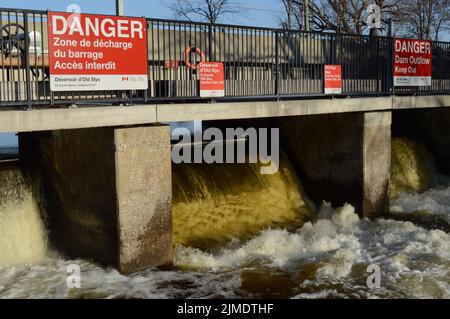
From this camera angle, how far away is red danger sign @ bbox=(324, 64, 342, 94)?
13.0 meters

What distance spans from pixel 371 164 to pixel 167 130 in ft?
21.6

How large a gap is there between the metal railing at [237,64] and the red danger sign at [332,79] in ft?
0.43

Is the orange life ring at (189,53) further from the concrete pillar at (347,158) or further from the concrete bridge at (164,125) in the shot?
the concrete pillar at (347,158)

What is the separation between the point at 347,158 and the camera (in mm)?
14469

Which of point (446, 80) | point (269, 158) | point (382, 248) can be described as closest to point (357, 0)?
point (446, 80)

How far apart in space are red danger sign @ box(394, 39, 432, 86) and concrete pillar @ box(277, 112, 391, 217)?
4.42ft

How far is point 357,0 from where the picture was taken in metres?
36.4

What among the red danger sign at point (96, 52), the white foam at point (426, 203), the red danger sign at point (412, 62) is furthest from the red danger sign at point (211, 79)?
the white foam at point (426, 203)

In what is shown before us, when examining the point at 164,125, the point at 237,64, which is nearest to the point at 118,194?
the point at 164,125

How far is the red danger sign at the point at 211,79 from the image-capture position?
34.2ft

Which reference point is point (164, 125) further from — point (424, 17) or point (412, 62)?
point (424, 17)

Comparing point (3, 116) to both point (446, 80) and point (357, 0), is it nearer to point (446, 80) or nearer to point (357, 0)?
point (446, 80)

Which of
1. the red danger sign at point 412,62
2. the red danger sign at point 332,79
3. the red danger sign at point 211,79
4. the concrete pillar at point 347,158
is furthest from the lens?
the red danger sign at point 412,62

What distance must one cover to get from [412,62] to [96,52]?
967 cm
